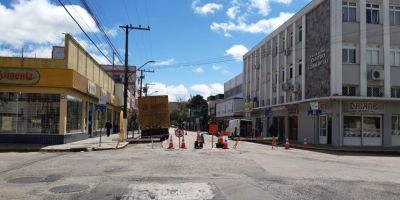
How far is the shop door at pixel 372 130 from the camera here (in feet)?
127

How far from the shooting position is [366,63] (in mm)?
38375

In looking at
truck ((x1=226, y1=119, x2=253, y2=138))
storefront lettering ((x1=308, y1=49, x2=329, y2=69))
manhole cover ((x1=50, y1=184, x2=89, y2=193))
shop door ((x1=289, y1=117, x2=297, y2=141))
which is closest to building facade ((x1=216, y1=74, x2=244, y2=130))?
truck ((x1=226, y1=119, x2=253, y2=138))

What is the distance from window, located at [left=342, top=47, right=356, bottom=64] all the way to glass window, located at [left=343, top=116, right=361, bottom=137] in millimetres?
4333

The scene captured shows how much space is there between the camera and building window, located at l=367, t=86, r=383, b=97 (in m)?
38.5

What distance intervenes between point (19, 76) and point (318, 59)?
76.4 ft

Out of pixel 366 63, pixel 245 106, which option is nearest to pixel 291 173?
pixel 366 63

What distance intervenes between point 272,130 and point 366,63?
12.5 m

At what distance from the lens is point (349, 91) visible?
126 feet

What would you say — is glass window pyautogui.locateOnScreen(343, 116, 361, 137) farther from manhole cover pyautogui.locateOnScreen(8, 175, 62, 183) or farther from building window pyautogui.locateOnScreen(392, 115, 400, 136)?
manhole cover pyautogui.locateOnScreen(8, 175, 62, 183)

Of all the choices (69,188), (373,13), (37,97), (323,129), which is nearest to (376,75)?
(373,13)

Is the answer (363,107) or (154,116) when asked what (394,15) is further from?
(154,116)

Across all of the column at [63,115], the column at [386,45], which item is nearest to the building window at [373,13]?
the column at [386,45]

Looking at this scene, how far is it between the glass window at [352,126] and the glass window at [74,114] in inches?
788

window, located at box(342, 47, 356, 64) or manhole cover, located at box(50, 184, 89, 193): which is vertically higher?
window, located at box(342, 47, 356, 64)
